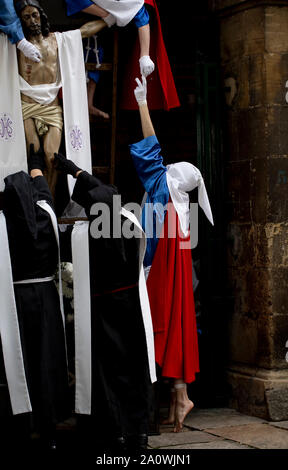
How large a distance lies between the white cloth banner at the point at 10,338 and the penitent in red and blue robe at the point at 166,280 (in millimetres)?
1338

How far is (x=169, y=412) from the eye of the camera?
A: 22.6 ft

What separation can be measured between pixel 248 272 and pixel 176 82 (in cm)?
183

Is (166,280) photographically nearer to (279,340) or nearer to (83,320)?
(83,320)

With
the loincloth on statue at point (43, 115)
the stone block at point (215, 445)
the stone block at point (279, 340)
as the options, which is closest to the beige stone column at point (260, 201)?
the stone block at point (279, 340)

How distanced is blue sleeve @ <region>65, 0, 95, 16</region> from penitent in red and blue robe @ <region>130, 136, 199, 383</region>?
110cm

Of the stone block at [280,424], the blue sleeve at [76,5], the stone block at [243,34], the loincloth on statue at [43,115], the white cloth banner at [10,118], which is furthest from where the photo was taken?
the stone block at [243,34]

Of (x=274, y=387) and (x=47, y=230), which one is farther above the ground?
(x=47, y=230)

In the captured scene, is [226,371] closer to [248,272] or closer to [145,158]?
[248,272]

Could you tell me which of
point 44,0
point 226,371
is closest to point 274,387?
point 226,371

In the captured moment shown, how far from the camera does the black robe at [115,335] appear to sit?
5730mm

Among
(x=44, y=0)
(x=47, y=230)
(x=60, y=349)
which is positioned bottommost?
(x=60, y=349)

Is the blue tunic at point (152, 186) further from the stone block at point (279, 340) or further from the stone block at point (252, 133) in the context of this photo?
the stone block at point (279, 340)

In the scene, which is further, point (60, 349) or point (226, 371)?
point (226, 371)
